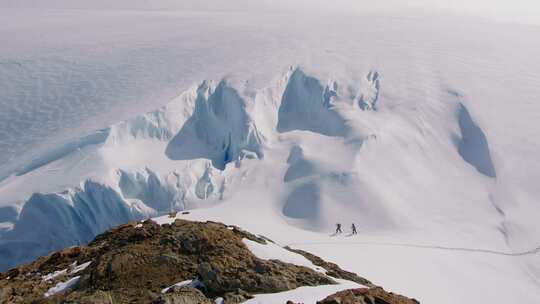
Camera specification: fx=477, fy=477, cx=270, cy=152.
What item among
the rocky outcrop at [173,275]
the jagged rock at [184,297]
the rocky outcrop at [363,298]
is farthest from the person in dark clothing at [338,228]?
the jagged rock at [184,297]

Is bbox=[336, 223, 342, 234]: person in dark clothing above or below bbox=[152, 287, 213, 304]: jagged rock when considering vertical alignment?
below

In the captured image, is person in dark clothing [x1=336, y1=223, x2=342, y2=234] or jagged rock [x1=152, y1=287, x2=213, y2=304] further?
person in dark clothing [x1=336, y1=223, x2=342, y2=234]

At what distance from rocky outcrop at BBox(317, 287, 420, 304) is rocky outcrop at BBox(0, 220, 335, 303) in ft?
5.05

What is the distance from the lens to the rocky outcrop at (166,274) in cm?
918

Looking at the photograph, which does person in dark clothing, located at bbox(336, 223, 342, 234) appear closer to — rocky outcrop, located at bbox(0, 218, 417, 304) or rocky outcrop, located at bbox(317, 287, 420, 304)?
rocky outcrop, located at bbox(0, 218, 417, 304)

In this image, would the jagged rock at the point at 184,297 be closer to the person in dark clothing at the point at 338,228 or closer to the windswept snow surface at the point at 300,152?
the windswept snow surface at the point at 300,152

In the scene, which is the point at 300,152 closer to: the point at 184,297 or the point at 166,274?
the point at 166,274

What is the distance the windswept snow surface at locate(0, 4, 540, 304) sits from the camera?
810 inches

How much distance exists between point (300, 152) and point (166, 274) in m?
16.2

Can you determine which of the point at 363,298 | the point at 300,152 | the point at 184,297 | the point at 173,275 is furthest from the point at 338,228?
the point at 184,297

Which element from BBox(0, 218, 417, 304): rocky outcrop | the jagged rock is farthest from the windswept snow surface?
the jagged rock

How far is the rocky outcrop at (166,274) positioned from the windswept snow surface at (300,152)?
655cm

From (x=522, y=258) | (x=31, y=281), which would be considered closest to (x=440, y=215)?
(x=522, y=258)

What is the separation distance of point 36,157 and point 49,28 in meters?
26.0
